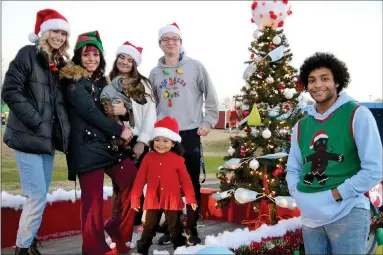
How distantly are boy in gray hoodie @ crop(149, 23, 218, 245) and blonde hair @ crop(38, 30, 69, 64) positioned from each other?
35.9 inches

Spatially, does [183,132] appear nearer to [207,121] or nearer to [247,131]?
[207,121]

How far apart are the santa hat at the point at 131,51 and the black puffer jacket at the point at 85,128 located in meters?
0.52

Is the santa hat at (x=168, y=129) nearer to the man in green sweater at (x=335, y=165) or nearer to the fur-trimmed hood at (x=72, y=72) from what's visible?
the fur-trimmed hood at (x=72, y=72)

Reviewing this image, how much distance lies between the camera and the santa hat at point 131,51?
4.12m

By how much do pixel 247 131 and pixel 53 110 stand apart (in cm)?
250

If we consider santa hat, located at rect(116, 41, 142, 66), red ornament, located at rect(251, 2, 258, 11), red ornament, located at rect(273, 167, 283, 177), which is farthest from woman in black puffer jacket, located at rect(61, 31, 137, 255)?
red ornament, located at rect(251, 2, 258, 11)

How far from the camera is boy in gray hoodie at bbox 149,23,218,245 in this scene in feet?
13.9

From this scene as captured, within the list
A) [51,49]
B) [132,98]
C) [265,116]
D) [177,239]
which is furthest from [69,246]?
[265,116]

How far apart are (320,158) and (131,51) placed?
7.25 ft

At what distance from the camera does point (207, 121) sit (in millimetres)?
4281

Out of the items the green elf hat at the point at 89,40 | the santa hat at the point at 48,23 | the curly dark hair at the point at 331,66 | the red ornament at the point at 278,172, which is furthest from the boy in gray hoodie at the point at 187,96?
the curly dark hair at the point at 331,66

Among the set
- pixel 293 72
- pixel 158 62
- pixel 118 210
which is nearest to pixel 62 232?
pixel 118 210

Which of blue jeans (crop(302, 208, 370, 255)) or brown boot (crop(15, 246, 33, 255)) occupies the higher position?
blue jeans (crop(302, 208, 370, 255))

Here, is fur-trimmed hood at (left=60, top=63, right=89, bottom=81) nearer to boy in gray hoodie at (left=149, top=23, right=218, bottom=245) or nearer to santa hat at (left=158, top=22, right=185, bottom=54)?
boy in gray hoodie at (left=149, top=23, right=218, bottom=245)
